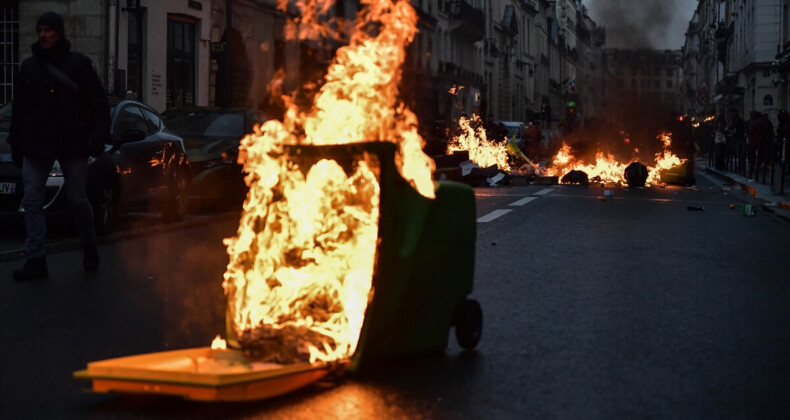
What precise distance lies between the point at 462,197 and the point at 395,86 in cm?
70

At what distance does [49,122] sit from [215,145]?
315 inches

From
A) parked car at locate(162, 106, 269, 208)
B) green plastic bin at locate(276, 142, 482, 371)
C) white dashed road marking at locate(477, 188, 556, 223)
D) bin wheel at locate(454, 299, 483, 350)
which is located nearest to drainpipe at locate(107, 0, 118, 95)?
parked car at locate(162, 106, 269, 208)

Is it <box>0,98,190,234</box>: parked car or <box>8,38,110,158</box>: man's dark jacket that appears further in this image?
<box>0,98,190,234</box>: parked car

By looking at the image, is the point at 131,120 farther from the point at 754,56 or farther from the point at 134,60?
the point at 754,56

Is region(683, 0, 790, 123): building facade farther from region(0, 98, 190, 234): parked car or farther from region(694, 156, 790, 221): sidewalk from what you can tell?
region(0, 98, 190, 234): parked car

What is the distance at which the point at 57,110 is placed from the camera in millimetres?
9172

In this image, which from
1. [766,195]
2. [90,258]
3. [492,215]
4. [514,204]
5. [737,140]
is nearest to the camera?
[90,258]

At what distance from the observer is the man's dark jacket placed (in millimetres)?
9078

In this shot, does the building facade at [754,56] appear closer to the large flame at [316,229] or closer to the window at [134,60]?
the window at [134,60]

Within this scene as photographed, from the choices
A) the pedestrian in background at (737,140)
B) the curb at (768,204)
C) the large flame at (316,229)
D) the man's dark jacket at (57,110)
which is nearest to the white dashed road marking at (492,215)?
the curb at (768,204)

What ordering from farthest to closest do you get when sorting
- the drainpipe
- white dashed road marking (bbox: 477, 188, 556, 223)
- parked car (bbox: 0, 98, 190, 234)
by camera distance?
the drainpipe → white dashed road marking (bbox: 477, 188, 556, 223) → parked car (bbox: 0, 98, 190, 234)

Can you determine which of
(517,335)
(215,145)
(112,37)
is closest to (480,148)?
(112,37)

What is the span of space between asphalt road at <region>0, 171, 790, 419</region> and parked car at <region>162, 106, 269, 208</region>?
12.4ft

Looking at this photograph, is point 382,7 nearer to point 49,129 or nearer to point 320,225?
point 320,225
